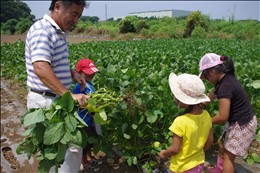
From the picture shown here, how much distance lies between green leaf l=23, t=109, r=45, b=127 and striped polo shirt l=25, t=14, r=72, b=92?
0.36 m

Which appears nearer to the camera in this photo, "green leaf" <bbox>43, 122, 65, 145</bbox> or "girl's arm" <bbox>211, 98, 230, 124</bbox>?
"green leaf" <bbox>43, 122, 65, 145</bbox>

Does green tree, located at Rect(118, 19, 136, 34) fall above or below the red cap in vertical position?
above

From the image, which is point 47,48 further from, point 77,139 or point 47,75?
point 77,139

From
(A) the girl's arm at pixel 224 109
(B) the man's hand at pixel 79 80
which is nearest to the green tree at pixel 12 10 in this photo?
(B) the man's hand at pixel 79 80

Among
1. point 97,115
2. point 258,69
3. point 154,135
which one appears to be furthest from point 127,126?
point 258,69

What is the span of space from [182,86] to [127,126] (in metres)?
1.07

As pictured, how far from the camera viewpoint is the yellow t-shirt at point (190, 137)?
201 cm

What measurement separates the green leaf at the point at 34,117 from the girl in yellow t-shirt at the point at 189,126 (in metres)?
0.99

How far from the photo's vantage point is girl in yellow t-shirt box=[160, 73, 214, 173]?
Result: 202 centimetres

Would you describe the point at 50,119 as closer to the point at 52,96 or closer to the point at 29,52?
the point at 52,96

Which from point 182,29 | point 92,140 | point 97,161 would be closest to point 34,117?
point 92,140

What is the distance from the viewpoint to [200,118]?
209cm

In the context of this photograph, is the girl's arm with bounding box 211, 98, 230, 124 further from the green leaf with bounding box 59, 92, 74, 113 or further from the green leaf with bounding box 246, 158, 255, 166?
the green leaf with bounding box 59, 92, 74, 113

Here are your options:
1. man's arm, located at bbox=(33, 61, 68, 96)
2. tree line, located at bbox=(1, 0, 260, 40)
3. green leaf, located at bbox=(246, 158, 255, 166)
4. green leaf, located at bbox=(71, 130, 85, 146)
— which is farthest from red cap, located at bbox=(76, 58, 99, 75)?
tree line, located at bbox=(1, 0, 260, 40)
